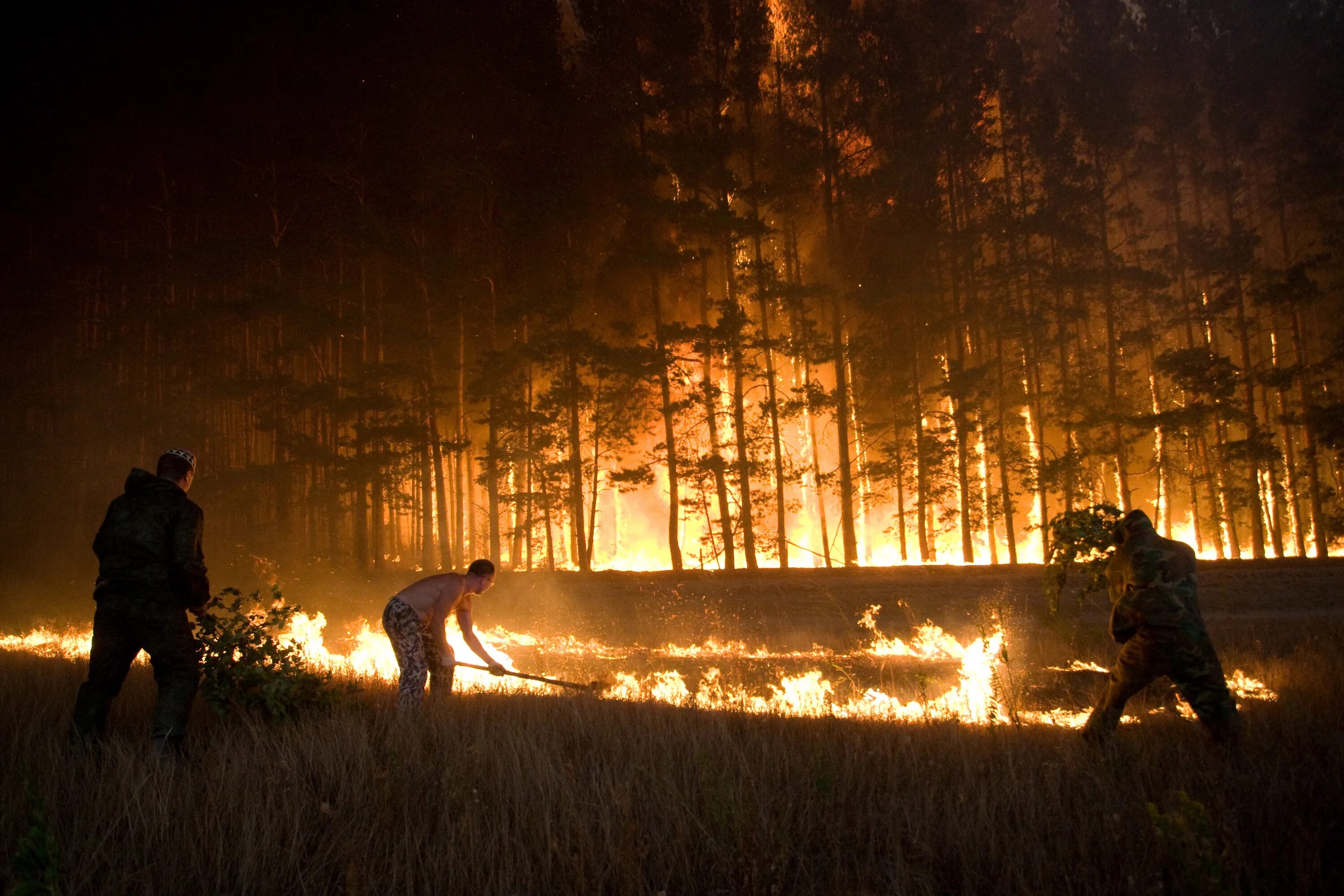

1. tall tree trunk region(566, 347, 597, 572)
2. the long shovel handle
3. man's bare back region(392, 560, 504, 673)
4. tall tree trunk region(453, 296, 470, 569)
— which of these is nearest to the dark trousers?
Answer: man's bare back region(392, 560, 504, 673)

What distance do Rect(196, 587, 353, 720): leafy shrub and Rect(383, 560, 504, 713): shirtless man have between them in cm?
68

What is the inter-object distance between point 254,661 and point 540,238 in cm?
2012

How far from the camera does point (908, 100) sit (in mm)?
22328

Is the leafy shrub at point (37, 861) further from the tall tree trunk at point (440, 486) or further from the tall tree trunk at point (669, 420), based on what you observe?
the tall tree trunk at point (440, 486)

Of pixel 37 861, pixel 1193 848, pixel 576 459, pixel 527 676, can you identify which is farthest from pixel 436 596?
pixel 576 459

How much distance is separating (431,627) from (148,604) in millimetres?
2609

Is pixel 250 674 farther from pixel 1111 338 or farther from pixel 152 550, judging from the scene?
pixel 1111 338

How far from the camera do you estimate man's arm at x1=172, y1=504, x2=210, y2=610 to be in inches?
206

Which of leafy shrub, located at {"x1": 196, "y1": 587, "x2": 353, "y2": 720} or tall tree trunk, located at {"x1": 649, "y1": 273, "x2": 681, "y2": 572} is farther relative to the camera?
tall tree trunk, located at {"x1": 649, "y1": 273, "x2": 681, "y2": 572}

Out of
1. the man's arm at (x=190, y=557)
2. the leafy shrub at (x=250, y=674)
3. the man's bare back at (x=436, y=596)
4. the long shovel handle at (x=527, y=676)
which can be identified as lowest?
the long shovel handle at (x=527, y=676)

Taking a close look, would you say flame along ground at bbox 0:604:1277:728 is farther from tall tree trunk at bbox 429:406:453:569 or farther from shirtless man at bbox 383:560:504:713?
tall tree trunk at bbox 429:406:453:569

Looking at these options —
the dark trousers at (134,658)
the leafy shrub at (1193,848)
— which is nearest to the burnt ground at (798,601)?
the dark trousers at (134,658)

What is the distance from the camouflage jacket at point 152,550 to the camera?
17.1ft

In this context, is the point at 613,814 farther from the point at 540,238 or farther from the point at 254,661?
the point at 540,238
